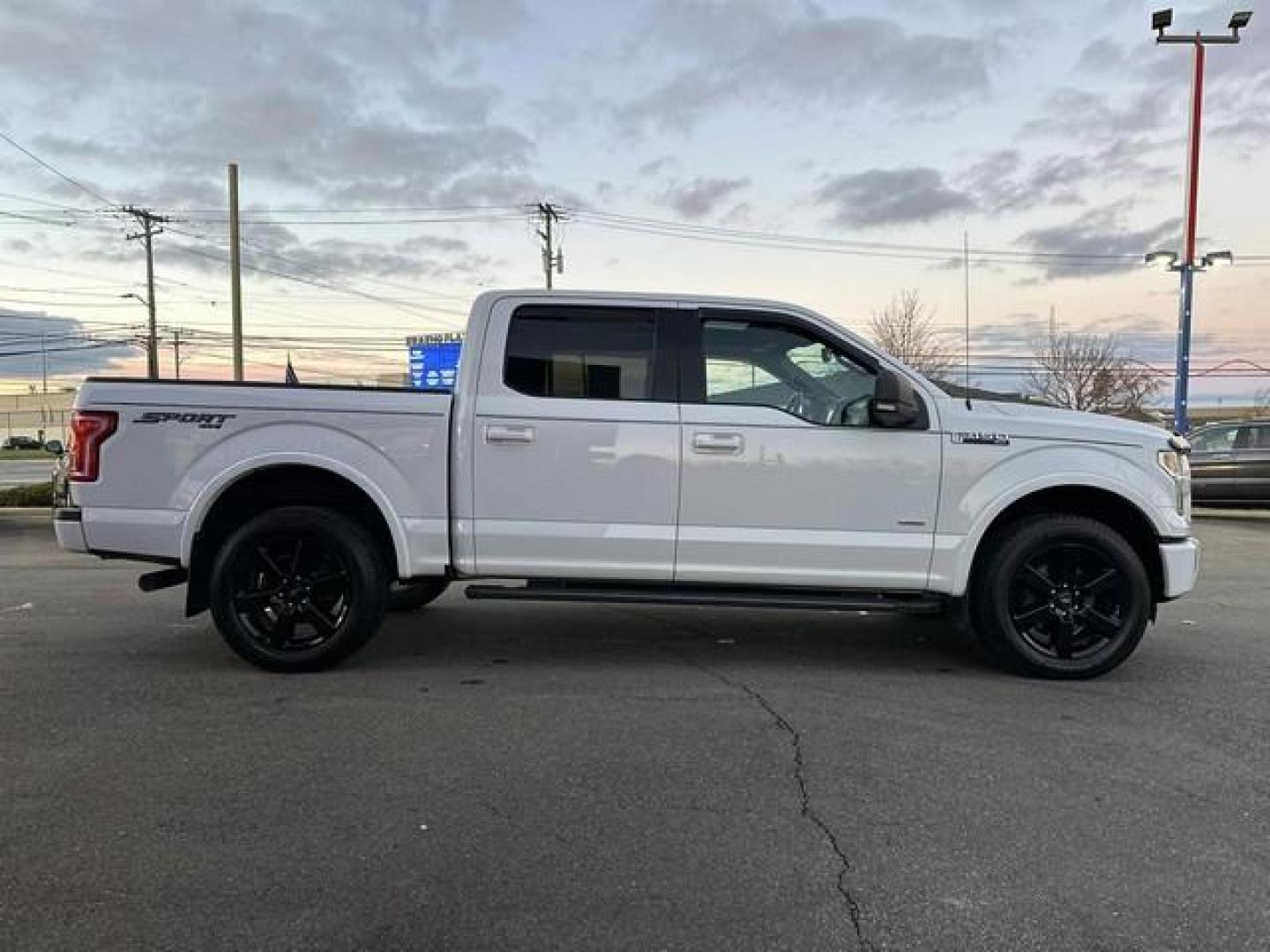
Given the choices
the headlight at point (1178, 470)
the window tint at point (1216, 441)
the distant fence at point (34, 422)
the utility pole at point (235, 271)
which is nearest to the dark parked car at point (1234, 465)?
the window tint at point (1216, 441)

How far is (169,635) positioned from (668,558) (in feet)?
11.8

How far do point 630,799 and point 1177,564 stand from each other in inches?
139

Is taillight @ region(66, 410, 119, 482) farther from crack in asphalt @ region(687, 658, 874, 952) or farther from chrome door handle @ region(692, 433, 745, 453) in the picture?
crack in asphalt @ region(687, 658, 874, 952)

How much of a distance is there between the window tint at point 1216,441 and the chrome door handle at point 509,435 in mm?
14153

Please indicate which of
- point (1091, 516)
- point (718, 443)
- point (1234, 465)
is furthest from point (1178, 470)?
point (1234, 465)

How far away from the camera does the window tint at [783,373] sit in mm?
5348

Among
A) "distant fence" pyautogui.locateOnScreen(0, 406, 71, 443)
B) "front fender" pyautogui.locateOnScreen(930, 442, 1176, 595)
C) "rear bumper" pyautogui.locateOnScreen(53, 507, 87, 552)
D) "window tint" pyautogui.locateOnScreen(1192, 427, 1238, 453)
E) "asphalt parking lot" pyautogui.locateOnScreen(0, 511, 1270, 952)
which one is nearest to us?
"asphalt parking lot" pyautogui.locateOnScreen(0, 511, 1270, 952)

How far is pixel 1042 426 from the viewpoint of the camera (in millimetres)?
5301

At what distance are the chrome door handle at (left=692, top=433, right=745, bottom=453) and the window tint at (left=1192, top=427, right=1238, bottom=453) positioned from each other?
13.4 m

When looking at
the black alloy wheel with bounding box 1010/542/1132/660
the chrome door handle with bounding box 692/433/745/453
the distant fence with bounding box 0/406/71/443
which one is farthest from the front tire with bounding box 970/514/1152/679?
the distant fence with bounding box 0/406/71/443

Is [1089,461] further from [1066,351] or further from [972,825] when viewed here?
[1066,351]

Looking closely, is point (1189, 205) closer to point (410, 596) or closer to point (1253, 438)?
point (1253, 438)

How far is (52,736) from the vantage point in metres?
4.40

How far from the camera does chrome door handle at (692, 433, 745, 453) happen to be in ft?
17.3
